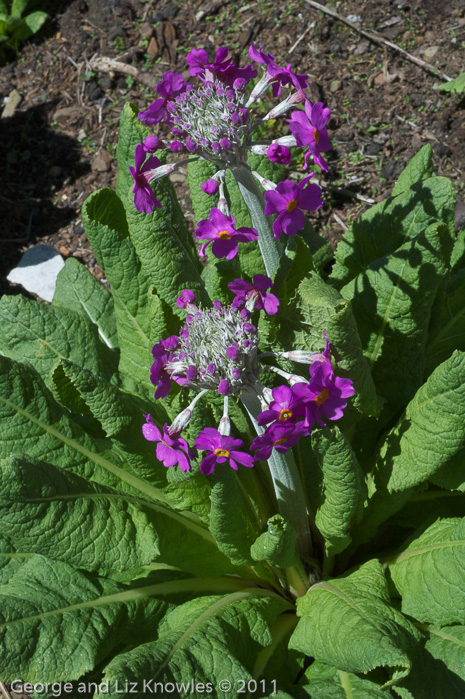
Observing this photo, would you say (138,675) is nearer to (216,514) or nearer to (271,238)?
(216,514)

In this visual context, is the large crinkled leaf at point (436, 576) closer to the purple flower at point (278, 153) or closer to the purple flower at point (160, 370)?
the purple flower at point (160, 370)

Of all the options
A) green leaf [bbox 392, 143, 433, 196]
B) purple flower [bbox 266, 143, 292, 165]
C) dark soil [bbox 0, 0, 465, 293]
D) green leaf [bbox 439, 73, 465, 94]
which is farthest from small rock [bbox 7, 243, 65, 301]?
purple flower [bbox 266, 143, 292, 165]

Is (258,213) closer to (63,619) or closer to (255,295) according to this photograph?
(255,295)

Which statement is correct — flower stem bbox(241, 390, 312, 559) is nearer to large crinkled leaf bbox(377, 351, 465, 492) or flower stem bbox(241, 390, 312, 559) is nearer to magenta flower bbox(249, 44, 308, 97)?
large crinkled leaf bbox(377, 351, 465, 492)

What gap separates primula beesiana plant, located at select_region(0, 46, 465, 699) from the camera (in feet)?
7.10

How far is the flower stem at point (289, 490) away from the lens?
2633 mm

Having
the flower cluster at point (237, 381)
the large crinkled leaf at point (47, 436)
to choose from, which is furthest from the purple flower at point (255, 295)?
the large crinkled leaf at point (47, 436)

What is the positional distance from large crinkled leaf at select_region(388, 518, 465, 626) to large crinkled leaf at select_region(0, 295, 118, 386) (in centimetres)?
171

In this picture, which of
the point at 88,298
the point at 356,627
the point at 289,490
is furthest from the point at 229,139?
the point at 88,298

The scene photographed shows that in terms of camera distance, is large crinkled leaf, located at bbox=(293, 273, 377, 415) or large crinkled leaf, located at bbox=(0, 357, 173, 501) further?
large crinkled leaf, located at bbox=(0, 357, 173, 501)

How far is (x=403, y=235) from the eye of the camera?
128 inches

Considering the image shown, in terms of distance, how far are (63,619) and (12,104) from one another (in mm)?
4701

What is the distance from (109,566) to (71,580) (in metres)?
0.34

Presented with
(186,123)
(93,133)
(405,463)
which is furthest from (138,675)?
(93,133)
